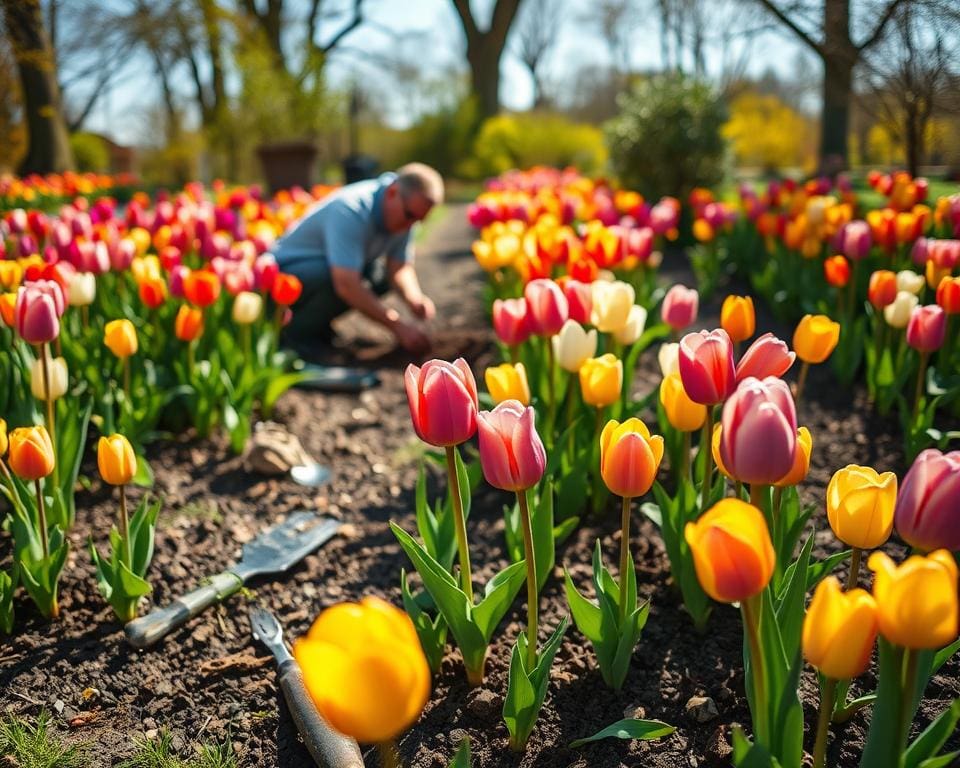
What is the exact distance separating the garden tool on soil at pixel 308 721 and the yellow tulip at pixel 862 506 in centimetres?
91

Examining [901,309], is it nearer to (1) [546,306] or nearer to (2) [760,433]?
(1) [546,306]

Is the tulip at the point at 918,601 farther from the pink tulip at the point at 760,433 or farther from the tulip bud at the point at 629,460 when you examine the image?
the tulip bud at the point at 629,460

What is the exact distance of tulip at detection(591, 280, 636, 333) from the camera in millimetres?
2330

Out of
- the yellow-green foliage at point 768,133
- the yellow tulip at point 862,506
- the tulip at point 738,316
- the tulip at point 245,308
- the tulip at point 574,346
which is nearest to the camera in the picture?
the yellow tulip at point 862,506

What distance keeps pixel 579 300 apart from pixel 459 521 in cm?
101

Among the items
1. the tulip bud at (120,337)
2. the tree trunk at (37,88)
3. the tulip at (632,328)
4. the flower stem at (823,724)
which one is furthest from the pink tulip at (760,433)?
the tree trunk at (37,88)

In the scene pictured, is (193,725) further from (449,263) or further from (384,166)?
(384,166)

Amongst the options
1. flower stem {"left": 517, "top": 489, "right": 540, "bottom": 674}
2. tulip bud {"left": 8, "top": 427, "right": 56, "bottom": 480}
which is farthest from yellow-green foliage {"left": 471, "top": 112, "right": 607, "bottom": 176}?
flower stem {"left": 517, "top": 489, "right": 540, "bottom": 674}

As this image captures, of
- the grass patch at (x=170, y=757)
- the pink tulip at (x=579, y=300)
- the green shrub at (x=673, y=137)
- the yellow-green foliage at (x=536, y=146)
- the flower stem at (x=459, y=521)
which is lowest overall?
the grass patch at (x=170, y=757)

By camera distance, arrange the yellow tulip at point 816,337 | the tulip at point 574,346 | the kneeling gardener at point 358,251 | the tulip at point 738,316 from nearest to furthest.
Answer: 1. the yellow tulip at point 816,337
2. the tulip at point 738,316
3. the tulip at point 574,346
4. the kneeling gardener at point 358,251

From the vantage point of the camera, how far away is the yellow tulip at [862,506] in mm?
1180

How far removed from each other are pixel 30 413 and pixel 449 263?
6104 millimetres

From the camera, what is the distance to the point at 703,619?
189cm

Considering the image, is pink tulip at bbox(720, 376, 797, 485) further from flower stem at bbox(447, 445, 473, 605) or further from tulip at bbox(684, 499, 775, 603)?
flower stem at bbox(447, 445, 473, 605)
